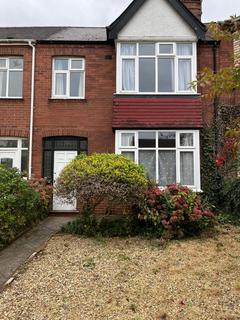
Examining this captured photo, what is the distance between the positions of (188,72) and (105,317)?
10.2 m

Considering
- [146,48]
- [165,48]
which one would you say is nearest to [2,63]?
[146,48]

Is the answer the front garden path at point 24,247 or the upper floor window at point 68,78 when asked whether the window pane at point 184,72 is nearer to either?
the upper floor window at point 68,78

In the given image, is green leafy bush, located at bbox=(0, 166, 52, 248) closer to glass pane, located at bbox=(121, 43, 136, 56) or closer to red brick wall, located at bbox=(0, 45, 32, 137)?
red brick wall, located at bbox=(0, 45, 32, 137)

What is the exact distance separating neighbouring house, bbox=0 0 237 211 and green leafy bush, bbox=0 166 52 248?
11.0 feet

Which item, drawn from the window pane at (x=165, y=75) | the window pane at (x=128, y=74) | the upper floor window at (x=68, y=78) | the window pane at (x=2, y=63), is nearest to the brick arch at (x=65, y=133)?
the upper floor window at (x=68, y=78)

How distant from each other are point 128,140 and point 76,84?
9.99ft

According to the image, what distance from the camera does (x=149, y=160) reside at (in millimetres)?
13312

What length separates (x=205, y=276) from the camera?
7.12 meters

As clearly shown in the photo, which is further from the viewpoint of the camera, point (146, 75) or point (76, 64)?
point (76, 64)

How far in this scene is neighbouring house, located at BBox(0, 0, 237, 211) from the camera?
13.3 m

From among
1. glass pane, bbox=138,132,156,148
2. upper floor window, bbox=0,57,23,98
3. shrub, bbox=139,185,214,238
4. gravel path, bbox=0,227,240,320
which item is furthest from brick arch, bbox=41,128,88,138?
gravel path, bbox=0,227,240,320

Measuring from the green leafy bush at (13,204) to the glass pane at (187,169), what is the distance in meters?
5.20

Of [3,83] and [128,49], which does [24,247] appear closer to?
[3,83]

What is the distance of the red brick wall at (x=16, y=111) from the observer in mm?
13930
